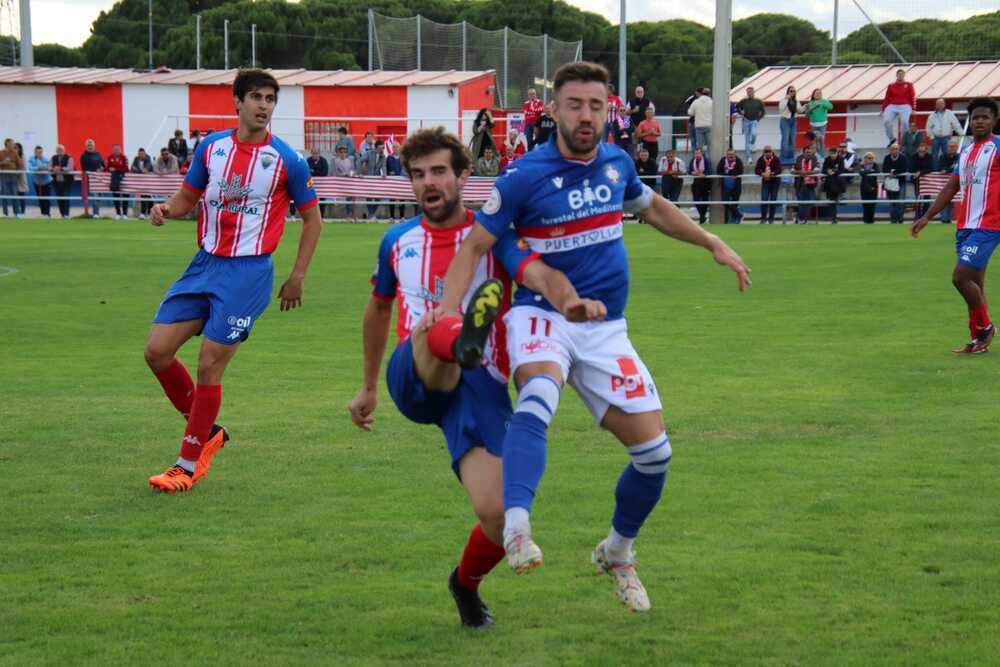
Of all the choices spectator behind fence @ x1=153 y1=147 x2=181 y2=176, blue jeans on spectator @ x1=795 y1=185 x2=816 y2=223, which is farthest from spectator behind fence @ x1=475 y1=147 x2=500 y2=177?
spectator behind fence @ x1=153 y1=147 x2=181 y2=176

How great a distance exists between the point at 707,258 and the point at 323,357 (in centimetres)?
1139

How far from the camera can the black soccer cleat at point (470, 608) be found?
524 cm

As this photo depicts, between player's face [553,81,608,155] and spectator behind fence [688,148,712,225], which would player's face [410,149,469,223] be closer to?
player's face [553,81,608,155]

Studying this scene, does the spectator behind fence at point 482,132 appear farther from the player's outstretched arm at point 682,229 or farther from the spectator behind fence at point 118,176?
the player's outstretched arm at point 682,229

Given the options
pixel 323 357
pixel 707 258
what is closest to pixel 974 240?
pixel 323 357

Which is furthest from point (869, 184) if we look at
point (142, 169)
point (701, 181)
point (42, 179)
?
point (42, 179)

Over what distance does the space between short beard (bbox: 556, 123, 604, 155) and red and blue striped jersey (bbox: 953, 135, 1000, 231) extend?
814cm

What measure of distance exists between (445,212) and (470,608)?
1514mm

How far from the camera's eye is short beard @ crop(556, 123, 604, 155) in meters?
5.38

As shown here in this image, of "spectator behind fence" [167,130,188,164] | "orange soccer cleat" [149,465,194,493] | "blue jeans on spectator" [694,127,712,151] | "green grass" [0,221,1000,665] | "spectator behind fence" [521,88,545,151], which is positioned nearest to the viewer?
"green grass" [0,221,1000,665]

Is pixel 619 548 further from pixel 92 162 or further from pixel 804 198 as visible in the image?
pixel 92 162

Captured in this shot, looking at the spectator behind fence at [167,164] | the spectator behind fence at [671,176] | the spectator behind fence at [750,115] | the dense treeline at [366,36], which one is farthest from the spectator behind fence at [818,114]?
the dense treeline at [366,36]

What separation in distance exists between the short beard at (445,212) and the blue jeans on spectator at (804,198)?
26473 mm

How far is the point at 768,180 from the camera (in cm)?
3084
